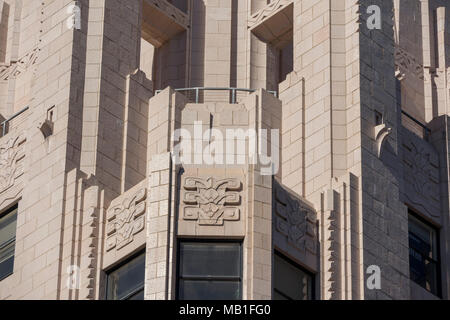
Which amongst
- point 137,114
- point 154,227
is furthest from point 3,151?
point 154,227

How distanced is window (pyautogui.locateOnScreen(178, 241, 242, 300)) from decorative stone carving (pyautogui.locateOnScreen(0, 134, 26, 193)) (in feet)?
24.4

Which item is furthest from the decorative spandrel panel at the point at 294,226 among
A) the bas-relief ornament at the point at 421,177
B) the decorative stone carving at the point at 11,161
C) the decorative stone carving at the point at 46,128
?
the decorative stone carving at the point at 11,161

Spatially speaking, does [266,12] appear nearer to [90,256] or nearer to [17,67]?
[17,67]

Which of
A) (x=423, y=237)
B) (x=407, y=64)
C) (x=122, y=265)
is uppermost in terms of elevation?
(x=407, y=64)

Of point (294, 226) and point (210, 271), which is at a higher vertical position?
point (294, 226)

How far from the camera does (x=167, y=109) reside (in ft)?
167

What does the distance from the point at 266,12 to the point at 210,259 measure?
11.8 meters

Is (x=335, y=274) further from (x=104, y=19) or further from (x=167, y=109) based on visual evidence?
(x=104, y=19)

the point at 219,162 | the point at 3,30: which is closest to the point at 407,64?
the point at 219,162

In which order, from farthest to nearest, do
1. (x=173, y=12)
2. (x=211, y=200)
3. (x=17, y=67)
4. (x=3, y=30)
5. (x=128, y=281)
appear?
(x=3, y=30) < (x=17, y=67) < (x=173, y=12) < (x=128, y=281) < (x=211, y=200)

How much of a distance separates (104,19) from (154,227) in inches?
333

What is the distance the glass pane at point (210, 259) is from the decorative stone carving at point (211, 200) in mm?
586

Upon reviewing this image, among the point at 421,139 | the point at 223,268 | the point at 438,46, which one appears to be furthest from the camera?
the point at 438,46

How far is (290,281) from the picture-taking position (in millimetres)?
47188
